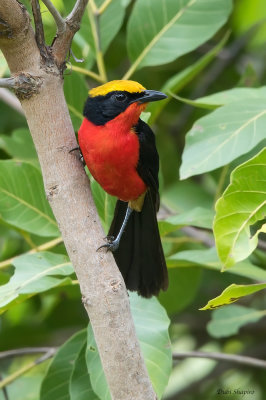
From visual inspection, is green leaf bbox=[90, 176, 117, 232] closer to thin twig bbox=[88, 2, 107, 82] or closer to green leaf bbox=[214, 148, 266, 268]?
thin twig bbox=[88, 2, 107, 82]

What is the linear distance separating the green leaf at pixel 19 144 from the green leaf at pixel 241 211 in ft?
6.12

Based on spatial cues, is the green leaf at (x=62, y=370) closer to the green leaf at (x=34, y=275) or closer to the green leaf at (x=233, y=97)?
the green leaf at (x=34, y=275)

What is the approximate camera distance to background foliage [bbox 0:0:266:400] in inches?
93.5

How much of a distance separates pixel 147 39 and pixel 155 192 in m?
0.83

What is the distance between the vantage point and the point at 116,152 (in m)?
3.10

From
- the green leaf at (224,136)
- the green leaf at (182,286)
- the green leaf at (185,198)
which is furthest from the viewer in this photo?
the green leaf at (185,198)

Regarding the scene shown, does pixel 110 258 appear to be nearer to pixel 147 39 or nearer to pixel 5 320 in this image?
pixel 147 39

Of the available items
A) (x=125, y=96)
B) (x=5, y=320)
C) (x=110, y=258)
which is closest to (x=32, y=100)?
(x=110, y=258)

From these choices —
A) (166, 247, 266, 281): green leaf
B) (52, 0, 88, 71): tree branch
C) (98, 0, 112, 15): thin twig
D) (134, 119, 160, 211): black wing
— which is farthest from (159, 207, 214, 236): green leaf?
(98, 0, 112, 15): thin twig

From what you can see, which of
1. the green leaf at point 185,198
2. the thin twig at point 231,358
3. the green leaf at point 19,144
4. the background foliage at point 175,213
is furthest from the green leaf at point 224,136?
the green leaf at point 19,144

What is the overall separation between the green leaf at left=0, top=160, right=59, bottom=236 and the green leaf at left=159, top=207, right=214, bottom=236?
0.51 m

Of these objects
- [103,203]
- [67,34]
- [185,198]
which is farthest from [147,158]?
[67,34]

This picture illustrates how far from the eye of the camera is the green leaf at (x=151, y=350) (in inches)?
91.6

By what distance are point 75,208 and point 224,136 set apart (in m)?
0.90
